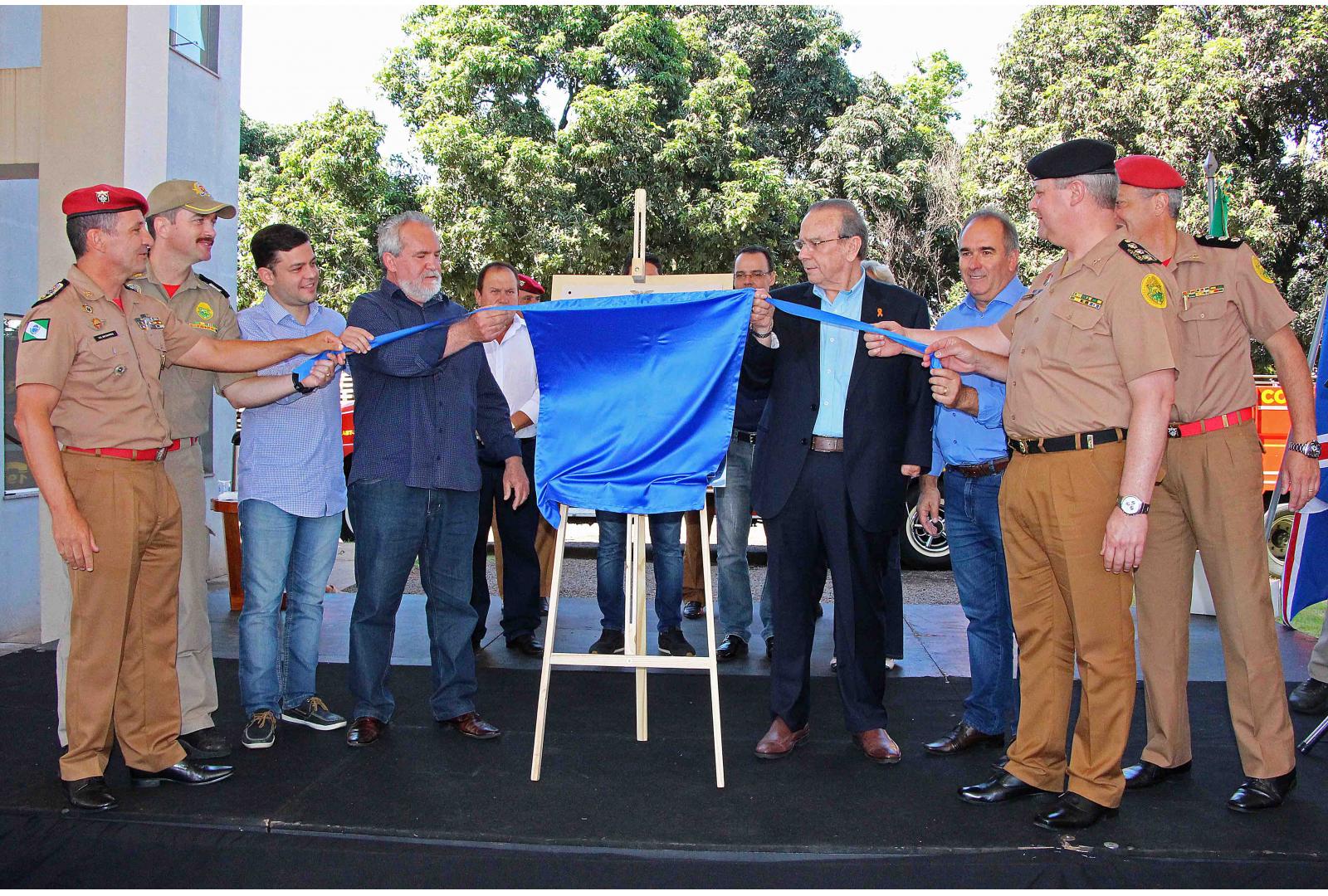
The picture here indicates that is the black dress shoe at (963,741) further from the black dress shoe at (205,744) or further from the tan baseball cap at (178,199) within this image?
the tan baseball cap at (178,199)

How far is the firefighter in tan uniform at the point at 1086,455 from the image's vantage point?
9.22 ft

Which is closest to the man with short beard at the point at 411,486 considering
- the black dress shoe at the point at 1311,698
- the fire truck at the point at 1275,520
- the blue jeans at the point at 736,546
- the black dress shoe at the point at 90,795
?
the black dress shoe at the point at 90,795

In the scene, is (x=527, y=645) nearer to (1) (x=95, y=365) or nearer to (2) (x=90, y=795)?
(2) (x=90, y=795)

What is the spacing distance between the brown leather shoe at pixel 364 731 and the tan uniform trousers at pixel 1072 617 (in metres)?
2.23

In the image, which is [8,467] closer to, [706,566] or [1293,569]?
[706,566]

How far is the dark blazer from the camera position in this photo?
3.52m

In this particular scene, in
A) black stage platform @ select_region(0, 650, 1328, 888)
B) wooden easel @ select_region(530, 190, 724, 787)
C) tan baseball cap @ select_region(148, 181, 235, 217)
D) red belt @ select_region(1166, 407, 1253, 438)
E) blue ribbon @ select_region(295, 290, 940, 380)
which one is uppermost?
tan baseball cap @ select_region(148, 181, 235, 217)

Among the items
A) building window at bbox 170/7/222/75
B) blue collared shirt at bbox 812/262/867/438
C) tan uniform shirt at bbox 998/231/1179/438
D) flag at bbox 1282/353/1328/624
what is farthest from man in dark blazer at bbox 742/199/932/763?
building window at bbox 170/7/222/75

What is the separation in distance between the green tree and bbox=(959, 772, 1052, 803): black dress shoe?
14.1 meters

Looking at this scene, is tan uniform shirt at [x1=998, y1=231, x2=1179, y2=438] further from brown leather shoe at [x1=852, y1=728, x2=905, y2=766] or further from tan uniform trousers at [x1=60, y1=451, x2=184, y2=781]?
tan uniform trousers at [x1=60, y1=451, x2=184, y2=781]

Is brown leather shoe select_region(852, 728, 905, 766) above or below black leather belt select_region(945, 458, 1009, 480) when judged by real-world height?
below

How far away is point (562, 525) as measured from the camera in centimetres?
341

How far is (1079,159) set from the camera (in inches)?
116

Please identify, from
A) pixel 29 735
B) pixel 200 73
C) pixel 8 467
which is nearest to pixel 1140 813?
pixel 29 735
